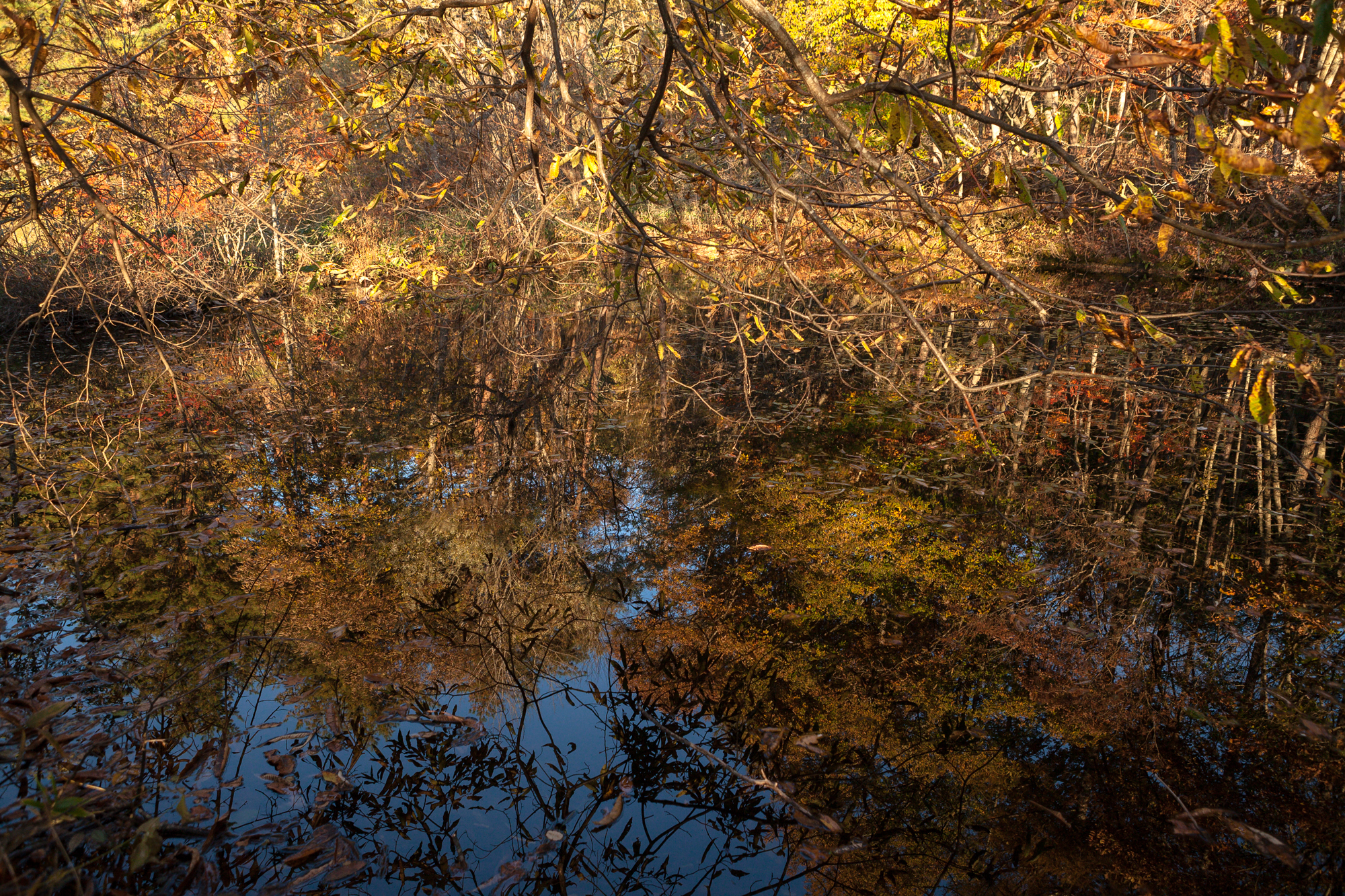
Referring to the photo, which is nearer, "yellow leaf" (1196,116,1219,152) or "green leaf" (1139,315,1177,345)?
"yellow leaf" (1196,116,1219,152)

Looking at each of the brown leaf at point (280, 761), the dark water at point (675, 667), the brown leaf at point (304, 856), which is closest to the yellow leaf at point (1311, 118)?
the dark water at point (675, 667)

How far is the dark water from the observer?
2.91m

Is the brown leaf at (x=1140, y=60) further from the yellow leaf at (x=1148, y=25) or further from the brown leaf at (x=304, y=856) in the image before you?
the brown leaf at (x=304, y=856)

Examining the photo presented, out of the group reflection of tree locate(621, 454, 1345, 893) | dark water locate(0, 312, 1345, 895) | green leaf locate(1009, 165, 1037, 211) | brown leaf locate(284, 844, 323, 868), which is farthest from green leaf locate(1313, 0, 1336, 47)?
brown leaf locate(284, 844, 323, 868)

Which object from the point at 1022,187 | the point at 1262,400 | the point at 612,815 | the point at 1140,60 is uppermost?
the point at 1140,60

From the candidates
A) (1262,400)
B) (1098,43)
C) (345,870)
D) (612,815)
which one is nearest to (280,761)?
(345,870)

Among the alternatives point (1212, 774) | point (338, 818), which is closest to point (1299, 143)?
point (1212, 774)

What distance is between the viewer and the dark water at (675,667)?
2910mm

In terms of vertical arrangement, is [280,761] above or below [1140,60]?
below

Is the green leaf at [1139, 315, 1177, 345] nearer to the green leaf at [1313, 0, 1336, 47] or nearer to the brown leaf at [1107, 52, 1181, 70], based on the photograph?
the brown leaf at [1107, 52, 1181, 70]

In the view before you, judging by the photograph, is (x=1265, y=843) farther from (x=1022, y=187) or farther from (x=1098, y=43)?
(x=1098, y=43)

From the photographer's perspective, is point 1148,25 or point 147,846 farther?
point 147,846

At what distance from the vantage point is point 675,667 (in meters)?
4.14

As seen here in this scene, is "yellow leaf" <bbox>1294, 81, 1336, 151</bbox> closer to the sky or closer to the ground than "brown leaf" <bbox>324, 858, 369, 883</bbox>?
closer to the sky
